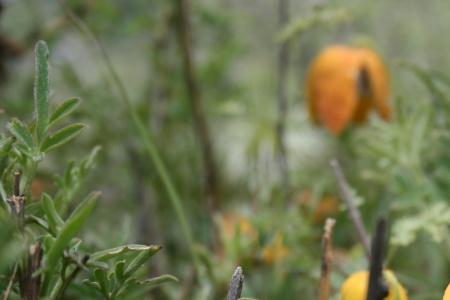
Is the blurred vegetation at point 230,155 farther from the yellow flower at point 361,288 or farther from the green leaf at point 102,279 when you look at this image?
the green leaf at point 102,279

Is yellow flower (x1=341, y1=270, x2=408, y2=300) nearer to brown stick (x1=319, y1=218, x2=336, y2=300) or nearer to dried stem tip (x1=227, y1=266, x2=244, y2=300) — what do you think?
brown stick (x1=319, y1=218, x2=336, y2=300)

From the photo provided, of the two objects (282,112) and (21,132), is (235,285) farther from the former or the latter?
(282,112)

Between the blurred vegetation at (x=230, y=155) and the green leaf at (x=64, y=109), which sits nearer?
the green leaf at (x=64, y=109)

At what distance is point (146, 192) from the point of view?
124cm

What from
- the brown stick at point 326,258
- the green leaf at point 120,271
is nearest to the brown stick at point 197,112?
the brown stick at point 326,258

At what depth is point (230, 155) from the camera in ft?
5.02

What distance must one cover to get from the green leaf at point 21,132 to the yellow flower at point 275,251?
1.51 feet

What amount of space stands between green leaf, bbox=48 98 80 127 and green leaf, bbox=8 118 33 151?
0.06ft

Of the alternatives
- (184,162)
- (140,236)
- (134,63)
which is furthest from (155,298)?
(134,63)

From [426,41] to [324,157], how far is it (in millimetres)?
565

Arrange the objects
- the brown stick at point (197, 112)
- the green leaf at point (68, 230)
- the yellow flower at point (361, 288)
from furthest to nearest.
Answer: the brown stick at point (197, 112) → the yellow flower at point (361, 288) → the green leaf at point (68, 230)

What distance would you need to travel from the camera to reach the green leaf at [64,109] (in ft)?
1.54

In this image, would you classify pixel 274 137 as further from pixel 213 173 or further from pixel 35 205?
pixel 35 205

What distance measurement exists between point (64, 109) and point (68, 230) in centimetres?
11
